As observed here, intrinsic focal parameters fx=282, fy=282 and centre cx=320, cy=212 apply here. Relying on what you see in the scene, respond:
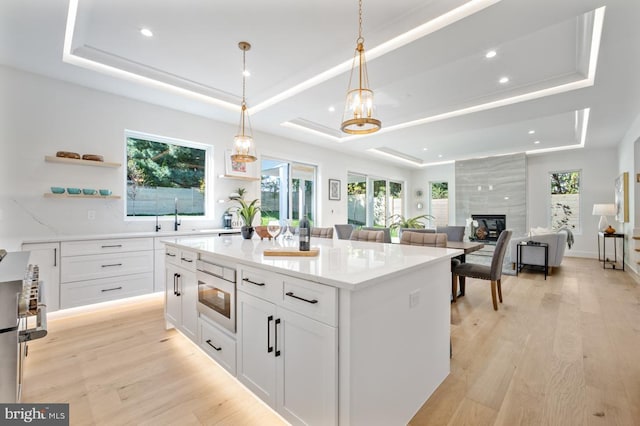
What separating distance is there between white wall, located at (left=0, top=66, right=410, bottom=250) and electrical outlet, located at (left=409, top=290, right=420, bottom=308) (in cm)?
359

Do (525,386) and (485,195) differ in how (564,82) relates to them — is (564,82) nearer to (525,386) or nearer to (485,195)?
(525,386)

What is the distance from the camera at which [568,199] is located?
749cm

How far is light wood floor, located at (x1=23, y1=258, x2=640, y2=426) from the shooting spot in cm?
163

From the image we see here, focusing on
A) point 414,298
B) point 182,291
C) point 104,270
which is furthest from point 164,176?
point 414,298

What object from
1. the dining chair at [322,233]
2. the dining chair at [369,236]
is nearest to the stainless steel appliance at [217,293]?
the dining chair at [369,236]

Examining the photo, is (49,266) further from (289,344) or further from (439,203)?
(439,203)

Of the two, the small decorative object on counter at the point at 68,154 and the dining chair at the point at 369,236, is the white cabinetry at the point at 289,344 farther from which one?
the small decorative object on counter at the point at 68,154

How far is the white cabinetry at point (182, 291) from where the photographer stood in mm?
2232

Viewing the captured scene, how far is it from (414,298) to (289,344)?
71cm

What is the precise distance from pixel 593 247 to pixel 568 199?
132cm

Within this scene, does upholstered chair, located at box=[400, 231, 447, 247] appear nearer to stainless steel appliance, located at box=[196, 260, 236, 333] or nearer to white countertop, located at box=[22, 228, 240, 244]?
stainless steel appliance, located at box=[196, 260, 236, 333]

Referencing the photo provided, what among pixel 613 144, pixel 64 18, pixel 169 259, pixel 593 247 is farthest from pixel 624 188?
pixel 64 18

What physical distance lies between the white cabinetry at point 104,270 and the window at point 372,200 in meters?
5.14

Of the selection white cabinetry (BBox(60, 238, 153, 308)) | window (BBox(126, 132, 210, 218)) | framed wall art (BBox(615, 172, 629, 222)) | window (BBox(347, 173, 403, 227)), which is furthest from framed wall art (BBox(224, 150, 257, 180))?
framed wall art (BBox(615, 172, 629, 222))
